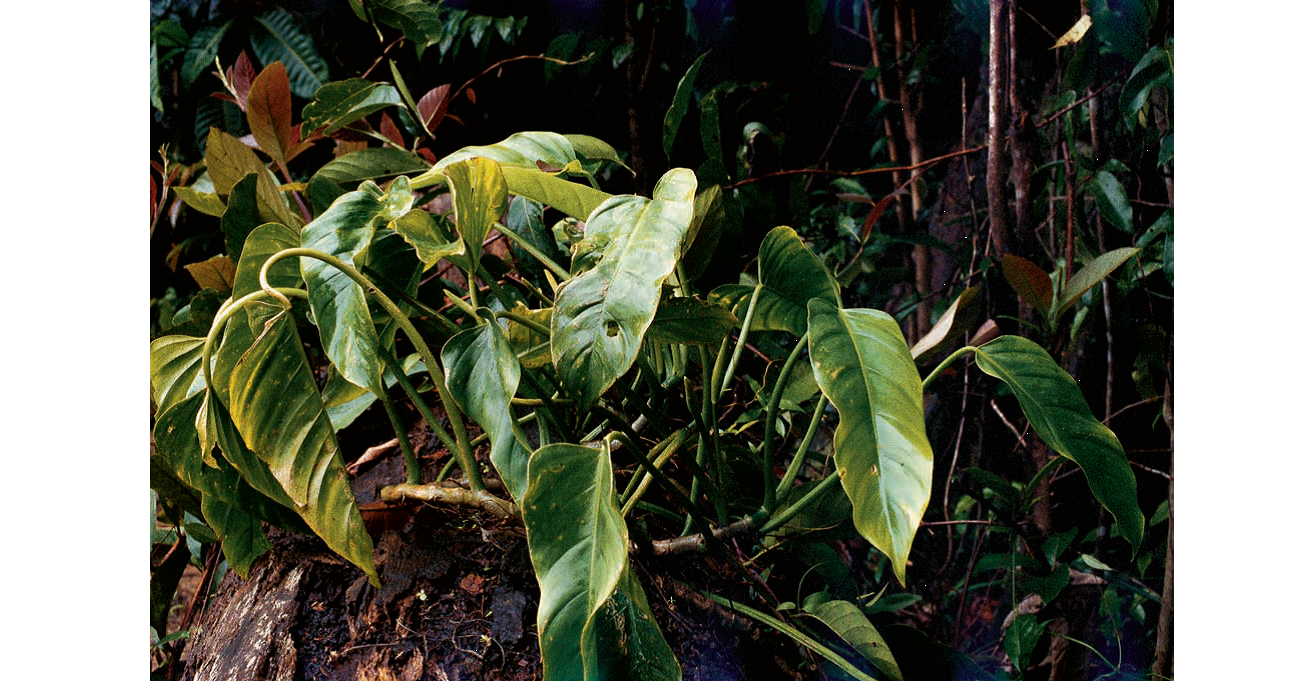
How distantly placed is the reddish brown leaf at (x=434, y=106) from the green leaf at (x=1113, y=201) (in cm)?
83

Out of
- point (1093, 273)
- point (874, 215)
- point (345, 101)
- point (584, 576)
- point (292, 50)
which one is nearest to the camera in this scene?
point (584, 576)

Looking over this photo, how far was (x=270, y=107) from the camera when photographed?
3.26 ft

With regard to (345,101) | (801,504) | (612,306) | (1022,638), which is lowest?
(1022,638)

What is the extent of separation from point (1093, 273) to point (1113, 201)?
138mm

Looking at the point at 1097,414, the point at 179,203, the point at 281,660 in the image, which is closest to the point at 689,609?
the point at 281,660

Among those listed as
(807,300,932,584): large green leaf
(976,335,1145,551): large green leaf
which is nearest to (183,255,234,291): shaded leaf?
(807,300,932,584): large green leaf

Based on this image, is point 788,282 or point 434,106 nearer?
point 788,282

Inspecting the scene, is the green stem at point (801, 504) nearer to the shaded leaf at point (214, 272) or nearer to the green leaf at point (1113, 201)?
the green leaf at point (1113, 201)

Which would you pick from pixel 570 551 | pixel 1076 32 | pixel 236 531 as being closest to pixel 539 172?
pixel 570 551

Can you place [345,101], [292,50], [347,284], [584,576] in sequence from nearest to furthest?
[584,576], [347,284], [345,101], [292,50]

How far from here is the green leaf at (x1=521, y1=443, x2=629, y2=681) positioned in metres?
0.51

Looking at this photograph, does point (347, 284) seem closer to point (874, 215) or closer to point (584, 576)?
point (584, 576)

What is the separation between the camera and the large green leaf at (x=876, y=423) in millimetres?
517
